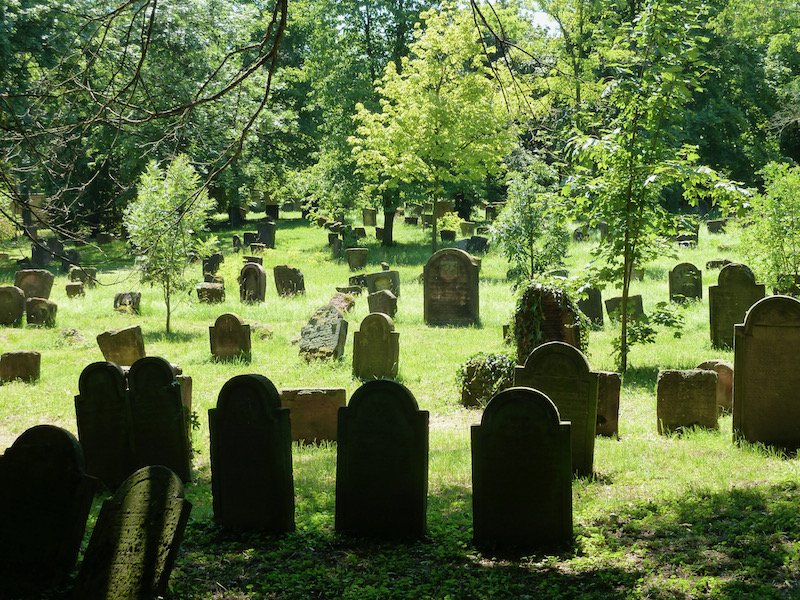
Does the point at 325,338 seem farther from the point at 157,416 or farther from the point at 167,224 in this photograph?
the point at 157,416

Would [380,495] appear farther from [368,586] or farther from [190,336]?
[190,336]

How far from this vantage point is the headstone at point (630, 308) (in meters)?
13.0

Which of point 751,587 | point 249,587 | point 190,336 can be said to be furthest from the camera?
point 190,336

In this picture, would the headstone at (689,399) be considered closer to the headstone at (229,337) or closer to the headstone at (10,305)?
the headstone at (229,337)

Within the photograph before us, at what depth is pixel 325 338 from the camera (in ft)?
46.9

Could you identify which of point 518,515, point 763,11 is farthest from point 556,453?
point 763,11

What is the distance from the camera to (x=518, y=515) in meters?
5.58

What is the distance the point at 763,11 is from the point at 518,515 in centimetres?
4628

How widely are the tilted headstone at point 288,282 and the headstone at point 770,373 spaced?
52.8ft

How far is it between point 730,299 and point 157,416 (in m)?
10.3

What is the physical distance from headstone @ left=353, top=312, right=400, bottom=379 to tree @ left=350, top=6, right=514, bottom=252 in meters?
15.1

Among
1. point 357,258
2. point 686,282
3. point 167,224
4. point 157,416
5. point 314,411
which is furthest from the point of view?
point 357,258

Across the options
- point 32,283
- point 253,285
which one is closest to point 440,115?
point 253,285

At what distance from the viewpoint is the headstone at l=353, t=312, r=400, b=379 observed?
13133mm
